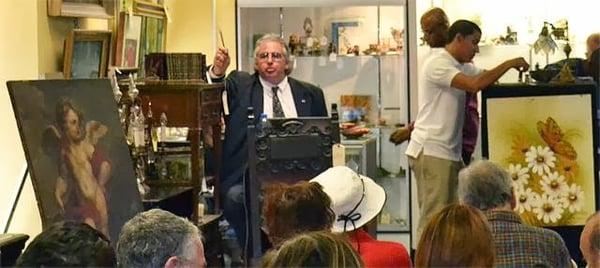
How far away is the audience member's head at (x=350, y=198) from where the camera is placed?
334 centimetres

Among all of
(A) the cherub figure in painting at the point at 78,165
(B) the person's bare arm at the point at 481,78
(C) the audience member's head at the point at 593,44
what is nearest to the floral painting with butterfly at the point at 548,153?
(B) the person's bare arm at the point at 481,78

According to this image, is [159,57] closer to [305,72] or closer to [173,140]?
[173,140]

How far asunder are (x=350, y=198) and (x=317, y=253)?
1248mm

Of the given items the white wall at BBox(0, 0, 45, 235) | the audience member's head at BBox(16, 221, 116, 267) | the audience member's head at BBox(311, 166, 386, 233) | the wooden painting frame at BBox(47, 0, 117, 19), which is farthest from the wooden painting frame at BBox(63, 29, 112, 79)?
the audience member's head at BBox(16, 221, 116, 267)

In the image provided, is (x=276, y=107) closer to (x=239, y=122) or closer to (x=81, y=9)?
(x=239, y=122)

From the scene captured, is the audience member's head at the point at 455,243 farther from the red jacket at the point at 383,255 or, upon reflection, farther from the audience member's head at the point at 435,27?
the audience member's head at the point at 435,27

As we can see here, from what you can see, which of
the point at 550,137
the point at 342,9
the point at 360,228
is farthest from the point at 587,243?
the point at 342,9

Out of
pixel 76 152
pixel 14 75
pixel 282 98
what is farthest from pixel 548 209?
pixel 14 75

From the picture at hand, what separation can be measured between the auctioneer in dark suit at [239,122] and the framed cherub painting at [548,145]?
89 centimetres

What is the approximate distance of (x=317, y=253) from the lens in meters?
2.16

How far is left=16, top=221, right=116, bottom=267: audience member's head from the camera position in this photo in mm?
2104

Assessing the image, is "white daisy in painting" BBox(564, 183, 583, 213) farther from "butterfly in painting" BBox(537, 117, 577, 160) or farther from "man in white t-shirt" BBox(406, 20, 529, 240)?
"man in white t-shirt" BBox(406, 20, 529, 240)

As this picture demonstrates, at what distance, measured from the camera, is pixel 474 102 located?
5.23 metres

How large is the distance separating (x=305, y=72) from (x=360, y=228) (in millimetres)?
3762
